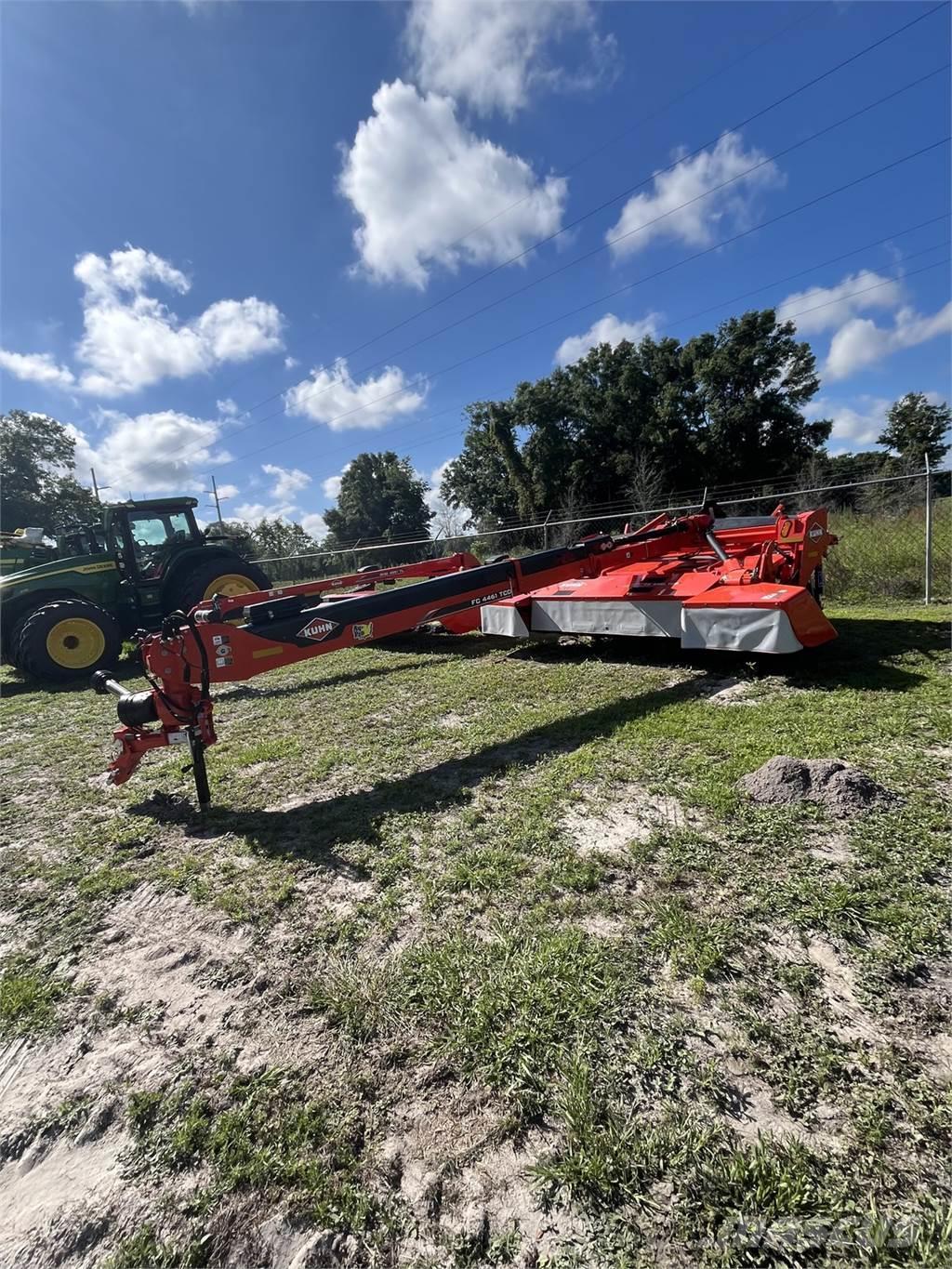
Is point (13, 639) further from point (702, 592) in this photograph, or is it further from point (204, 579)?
point (702, 592)

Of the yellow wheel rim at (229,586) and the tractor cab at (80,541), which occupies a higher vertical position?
the tractor cab at (80,541)

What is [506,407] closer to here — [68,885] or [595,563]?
[595,563]

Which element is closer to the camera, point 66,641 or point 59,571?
point 66,641

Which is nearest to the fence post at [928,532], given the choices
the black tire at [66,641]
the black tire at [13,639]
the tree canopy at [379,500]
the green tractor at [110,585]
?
the green tractor at [110,585]

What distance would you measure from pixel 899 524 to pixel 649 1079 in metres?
9.21

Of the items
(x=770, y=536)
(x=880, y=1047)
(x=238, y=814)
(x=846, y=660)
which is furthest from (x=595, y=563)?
(x=880, y=1047)

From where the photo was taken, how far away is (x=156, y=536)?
916 cm

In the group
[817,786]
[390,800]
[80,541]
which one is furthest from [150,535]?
[817,786]

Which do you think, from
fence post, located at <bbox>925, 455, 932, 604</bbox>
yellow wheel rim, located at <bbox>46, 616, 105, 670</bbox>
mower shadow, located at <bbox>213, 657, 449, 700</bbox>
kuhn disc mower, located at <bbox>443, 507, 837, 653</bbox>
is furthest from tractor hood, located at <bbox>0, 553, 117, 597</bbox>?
fence post, located at <bbox>925, 455, 932, 604</bbox>

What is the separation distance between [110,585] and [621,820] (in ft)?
28.6

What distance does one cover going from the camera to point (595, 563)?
577 cm

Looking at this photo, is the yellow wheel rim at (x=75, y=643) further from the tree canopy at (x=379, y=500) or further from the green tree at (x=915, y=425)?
the green tree at (x=915, y=425)

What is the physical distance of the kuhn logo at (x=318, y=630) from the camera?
12.5 ft

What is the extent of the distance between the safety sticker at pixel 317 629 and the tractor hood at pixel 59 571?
6530mm
